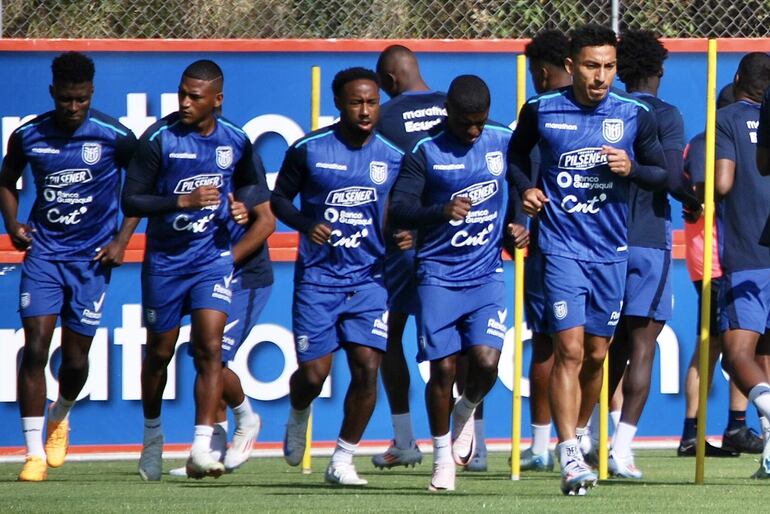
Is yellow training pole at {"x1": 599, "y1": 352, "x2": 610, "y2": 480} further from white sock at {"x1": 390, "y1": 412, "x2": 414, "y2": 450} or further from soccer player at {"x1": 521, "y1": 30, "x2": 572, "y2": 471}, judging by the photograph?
white sock at {"x1": 390, "y1": 412, "x2": 414, "y2": 450}

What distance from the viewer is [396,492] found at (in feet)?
31.0

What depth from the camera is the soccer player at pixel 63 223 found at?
35.5ft

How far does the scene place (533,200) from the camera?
8.89m

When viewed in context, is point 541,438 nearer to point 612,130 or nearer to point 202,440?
point 202,440

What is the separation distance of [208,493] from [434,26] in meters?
5.77

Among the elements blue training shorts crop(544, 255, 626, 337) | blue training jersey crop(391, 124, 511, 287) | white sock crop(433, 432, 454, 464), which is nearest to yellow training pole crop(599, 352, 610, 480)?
blue training shorts crop(544, 255, 626, 337)

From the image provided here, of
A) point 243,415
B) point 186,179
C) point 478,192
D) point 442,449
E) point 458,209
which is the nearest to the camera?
point 458,209

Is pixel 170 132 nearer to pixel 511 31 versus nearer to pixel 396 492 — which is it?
pixel 396 492

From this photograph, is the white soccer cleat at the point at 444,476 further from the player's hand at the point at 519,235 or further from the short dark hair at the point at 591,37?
the short dark hair at the point at 591,37

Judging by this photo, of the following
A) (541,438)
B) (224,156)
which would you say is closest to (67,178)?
(224,156)

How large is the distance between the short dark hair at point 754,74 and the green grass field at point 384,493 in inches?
88.4

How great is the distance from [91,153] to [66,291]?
0.86 metres

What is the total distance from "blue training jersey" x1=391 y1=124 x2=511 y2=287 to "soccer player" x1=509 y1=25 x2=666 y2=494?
286 millimetres

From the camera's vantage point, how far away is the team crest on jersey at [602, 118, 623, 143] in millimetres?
9117
